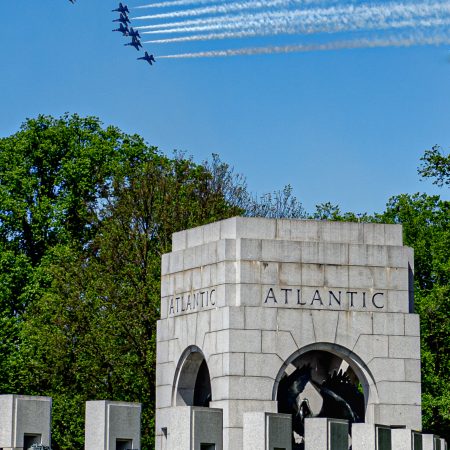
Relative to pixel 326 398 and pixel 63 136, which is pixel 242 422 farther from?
pixel 63 136

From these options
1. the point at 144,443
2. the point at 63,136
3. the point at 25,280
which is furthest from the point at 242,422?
the point at 63,136

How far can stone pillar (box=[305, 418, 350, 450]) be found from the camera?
31.1 m

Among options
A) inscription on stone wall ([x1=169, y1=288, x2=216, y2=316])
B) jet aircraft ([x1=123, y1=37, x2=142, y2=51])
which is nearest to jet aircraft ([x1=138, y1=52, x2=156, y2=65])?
jet aircraft ([x1=123, y1=37, x2=142, y2=51])

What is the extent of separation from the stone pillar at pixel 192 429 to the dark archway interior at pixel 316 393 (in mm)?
2887

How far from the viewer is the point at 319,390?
36.0 m

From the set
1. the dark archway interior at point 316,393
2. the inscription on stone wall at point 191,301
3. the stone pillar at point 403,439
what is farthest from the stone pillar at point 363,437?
the inscription on stone wall at point 191,301

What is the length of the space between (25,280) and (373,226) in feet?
117

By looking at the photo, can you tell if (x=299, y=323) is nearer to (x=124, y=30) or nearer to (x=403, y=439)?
(x=403, y=439)

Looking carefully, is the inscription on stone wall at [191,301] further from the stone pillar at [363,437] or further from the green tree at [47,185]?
the green tree at [47,185]

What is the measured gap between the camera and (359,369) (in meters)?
35.2

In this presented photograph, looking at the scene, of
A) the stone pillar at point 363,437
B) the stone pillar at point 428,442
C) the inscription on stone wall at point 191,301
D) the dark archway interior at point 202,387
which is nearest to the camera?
the stone pillar at point 363,437

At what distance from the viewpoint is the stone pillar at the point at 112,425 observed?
3198 cm

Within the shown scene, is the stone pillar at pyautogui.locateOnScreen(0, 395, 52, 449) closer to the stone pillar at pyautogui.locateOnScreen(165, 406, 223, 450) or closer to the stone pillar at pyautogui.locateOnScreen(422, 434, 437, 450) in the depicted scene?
the stone pillar at pyautogui.locateOnScreen(165, 406, 223, 450)

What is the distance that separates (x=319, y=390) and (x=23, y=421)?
25.6 ft
